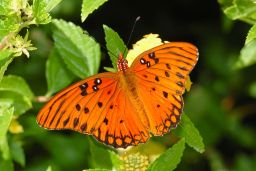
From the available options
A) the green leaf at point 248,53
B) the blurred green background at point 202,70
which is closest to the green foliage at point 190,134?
the green leaf at point 248,53

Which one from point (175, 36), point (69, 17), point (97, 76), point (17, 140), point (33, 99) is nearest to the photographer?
point (97, 76)

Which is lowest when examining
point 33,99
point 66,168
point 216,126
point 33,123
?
point 216,126

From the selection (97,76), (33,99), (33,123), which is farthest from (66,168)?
(97,76)

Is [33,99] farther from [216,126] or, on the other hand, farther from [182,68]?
[216,126]

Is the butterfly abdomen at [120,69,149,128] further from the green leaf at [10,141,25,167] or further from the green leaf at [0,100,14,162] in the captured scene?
the green leaf at [10,141,25,167]

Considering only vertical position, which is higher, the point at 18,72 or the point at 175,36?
the point at 18,72

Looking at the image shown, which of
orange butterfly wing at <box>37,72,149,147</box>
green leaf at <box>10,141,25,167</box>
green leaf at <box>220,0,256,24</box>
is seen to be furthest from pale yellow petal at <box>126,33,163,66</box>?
green leaf at <box>10,141,25,167</box>

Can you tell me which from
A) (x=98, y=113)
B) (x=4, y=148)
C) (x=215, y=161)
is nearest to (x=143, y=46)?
(x=98, y=113)
